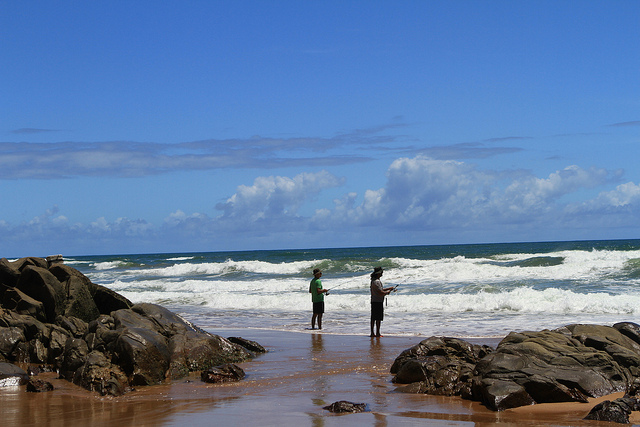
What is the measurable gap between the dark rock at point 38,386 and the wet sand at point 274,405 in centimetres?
12

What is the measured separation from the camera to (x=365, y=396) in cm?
759

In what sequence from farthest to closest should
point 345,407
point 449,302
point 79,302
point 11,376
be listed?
point 449,302 → point 79,302 → point 11,376 → point 345,407

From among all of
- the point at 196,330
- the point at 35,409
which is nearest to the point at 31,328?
the point at 196,330

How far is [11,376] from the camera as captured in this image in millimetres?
8398

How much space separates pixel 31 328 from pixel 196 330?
2817 millimetres

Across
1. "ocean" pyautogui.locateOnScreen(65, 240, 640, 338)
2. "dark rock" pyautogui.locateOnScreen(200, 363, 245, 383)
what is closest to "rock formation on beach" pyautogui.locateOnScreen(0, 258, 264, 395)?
"dark rock" pyautogui.locateOnScreen(200, 363, 245, 383)

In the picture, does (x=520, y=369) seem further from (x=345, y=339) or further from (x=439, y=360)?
(x=345, y=339)

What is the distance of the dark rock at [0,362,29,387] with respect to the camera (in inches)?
327

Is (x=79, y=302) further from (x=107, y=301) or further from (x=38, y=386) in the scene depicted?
(x=38, y=386)

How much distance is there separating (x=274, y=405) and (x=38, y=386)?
333 centimetres

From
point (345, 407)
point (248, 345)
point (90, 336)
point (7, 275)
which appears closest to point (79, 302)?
point (7, 275)

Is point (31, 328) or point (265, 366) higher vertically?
point (31, 328)

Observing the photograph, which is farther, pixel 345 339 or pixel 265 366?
pixel 345 339

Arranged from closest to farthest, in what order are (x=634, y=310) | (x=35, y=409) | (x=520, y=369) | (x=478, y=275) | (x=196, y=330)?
(x=35, y=409) → (x=520, y=369) → (x=196, y=330) → (x=634, y=310) → (x=478, y=275)
